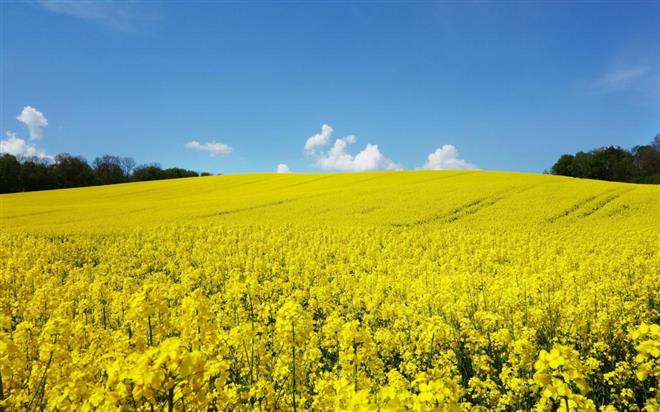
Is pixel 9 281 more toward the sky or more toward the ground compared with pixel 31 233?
more toward the ground

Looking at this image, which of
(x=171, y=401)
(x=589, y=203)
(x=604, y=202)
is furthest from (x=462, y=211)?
(x=171, y=401)

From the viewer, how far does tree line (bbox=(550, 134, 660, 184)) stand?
6769cm

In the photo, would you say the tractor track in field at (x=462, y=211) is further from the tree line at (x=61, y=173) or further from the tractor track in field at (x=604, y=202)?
the tree line at (x=61, y=173)

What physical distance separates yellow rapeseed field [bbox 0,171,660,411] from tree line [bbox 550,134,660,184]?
45.0m

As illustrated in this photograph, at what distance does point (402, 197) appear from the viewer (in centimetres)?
2831

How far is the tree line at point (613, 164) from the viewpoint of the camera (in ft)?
222

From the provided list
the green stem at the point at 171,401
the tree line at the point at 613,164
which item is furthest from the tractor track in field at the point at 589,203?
the tree line at the point at 613,164

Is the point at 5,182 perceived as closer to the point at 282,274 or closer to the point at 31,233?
the point at 31,233

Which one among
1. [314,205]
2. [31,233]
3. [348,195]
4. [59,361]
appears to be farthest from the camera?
[348,195]

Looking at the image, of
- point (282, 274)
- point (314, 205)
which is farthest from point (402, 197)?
point (282, 274)

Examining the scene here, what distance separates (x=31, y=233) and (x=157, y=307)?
2076 cm

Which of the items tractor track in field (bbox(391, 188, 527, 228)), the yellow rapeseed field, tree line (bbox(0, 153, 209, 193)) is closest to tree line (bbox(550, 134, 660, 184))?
the yellow rapeseed field

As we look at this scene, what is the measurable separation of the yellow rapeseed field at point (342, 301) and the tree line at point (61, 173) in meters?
25.1

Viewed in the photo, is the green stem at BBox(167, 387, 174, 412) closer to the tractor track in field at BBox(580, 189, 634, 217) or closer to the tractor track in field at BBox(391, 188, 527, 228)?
the tractor track in field at BBox(391, 188, 527, 228)
